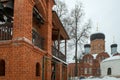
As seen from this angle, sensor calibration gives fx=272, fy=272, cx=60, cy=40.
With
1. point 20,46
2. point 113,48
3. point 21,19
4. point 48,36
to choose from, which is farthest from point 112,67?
point 20,46

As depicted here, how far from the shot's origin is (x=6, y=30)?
495 inches

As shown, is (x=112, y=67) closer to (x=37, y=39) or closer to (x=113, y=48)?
(x=113, y=48)

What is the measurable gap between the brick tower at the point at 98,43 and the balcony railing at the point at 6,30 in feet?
200

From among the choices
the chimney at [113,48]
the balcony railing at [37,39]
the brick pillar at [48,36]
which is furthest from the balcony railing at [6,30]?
the chimney at [113,48]

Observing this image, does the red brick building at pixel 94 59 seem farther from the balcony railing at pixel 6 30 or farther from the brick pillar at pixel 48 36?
the balcony railing at pixel 6 30

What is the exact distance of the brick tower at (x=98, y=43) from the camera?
238 feet

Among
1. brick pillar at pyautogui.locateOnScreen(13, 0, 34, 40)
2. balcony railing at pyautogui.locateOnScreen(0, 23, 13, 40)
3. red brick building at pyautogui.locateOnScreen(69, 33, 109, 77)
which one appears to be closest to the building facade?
red brick building at pyautogui.locateOnScreen(69, 33, 109, 77)

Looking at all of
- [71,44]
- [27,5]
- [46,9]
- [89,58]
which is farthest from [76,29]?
[89,58]

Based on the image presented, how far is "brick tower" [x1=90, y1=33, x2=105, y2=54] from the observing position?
72.6 m

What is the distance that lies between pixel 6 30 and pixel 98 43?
201 feet

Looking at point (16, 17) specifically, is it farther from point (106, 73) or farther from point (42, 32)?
point (106, 73)

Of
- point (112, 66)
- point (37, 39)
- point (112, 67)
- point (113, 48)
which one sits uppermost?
point (113, 48)

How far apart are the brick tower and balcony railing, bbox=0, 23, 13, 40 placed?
61031 mm

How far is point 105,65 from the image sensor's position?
55062 millimetres
